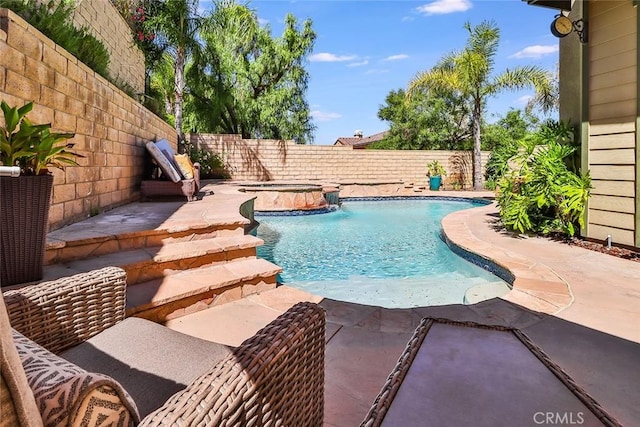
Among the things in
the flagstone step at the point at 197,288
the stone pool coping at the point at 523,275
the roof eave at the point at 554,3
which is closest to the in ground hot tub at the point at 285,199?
the stone pool coping at the point at 523,275

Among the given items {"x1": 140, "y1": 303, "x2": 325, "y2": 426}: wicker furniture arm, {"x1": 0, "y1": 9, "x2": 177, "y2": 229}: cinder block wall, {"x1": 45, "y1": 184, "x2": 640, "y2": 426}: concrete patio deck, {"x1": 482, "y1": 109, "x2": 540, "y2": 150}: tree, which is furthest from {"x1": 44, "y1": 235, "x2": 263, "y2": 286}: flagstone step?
{"x1": 482, "y1": 109, "x2": 540, "y2": 150}: tree

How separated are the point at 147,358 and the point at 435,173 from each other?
49.9ft

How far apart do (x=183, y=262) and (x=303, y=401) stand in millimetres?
2033

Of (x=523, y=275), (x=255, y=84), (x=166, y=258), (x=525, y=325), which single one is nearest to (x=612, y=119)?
(x=523, y=275)

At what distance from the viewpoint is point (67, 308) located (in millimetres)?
1270

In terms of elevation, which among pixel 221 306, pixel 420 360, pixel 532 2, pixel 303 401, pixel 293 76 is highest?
pixel 293 76

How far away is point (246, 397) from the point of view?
79cm

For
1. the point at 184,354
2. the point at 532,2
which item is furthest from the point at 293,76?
the point at 184,354

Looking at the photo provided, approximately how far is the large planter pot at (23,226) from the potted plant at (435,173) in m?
14.2

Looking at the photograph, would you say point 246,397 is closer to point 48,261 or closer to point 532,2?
point 48,261

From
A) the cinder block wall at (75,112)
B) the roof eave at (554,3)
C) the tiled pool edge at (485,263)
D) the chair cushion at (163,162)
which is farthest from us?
the chair cushion at (163,162)

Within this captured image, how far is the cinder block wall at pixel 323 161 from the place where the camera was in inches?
541

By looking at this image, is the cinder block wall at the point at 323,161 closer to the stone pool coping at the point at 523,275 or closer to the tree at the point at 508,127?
the tree at the point at 508,127

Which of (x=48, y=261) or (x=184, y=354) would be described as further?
(x=48, y=261)
